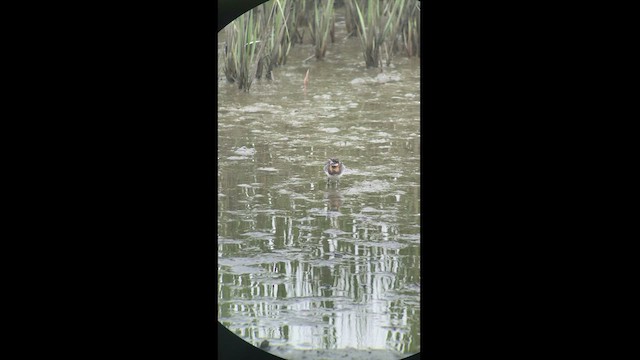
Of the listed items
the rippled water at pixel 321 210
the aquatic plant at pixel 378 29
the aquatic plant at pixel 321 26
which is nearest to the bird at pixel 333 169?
the rippled water at pixel 321 210

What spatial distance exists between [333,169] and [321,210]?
0.72 ft

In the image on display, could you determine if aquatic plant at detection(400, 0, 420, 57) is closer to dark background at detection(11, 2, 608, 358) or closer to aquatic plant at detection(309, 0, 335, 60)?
aquatic plant at detection(309, 0, 335, 60)

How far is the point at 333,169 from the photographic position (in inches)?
129

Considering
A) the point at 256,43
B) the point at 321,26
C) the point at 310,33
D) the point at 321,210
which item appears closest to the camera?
the point at 321,210

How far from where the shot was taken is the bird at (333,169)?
326 cm

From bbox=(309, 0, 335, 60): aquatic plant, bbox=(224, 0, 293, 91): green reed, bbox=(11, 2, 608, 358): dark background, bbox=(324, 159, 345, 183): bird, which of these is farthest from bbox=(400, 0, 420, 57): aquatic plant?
bbox=(11, 2, 608, 358): dark background

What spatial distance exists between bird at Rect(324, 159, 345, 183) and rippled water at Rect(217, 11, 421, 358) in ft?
0.11

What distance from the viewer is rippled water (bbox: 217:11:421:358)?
2480mm

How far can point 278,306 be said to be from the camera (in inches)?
99.8
